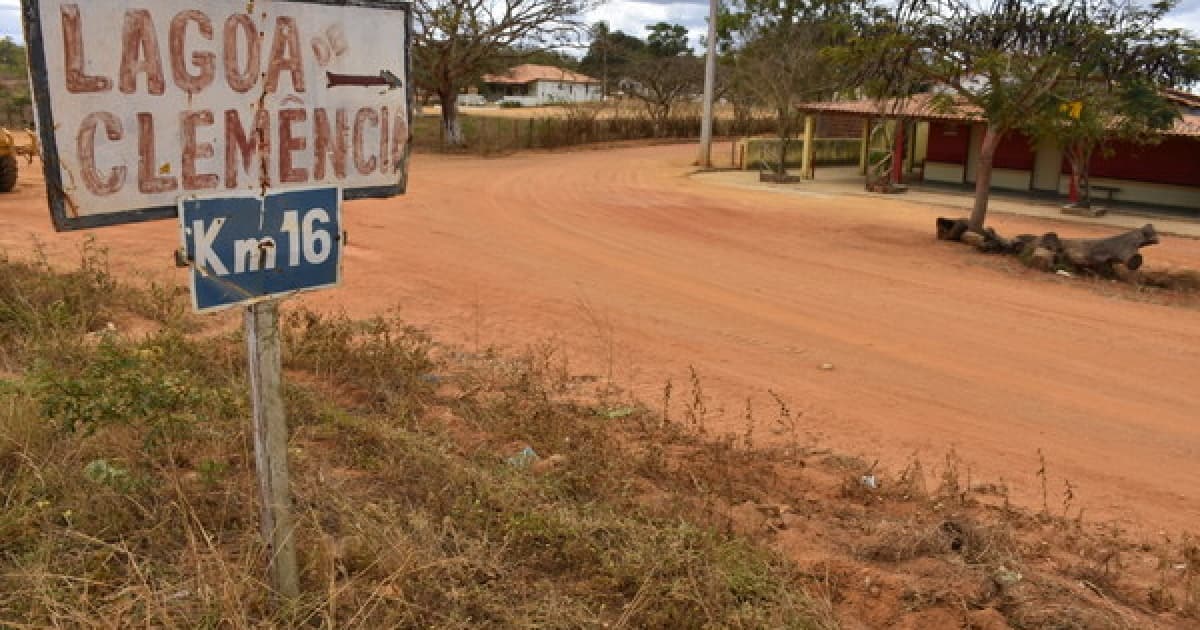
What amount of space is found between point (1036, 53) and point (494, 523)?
12796 mm

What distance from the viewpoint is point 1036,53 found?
13906 millimetres

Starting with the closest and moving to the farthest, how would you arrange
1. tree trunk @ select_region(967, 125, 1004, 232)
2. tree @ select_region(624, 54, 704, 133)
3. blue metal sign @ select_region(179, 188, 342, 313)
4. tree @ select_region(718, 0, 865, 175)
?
blue metal sign @ select_region(179, 188, 342, 313), tree trunk @ select_region(967, 125, 1004, 232), tree @ select_region(718, 0, 865, 175), tree @ select_region(624, 54, 704, 133)

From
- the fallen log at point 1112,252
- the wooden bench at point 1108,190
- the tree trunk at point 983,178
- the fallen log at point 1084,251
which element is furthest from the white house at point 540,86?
the fallen log at point 1112,252

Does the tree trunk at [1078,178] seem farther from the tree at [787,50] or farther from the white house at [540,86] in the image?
the white house at [540,86]

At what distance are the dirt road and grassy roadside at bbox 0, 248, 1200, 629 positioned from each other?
67cm

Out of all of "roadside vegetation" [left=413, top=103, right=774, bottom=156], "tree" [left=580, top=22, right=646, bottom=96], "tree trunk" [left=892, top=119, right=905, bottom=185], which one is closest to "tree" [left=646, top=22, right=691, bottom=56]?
"tree" [left=580, top=22, right=646, bottom=96]

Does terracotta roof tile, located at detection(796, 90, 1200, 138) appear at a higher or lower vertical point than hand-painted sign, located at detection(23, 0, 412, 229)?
higher

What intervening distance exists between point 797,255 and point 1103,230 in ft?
27.5

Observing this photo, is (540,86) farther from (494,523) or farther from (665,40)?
(494,523)

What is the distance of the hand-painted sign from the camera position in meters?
2.50

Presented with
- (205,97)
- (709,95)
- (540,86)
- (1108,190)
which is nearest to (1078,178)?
(1108,190)

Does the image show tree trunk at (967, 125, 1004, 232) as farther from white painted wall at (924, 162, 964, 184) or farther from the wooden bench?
white painted wall at (924, 162, 964, 184)

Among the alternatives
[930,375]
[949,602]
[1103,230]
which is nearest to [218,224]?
[949,602]

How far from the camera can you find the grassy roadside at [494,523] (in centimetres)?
342
